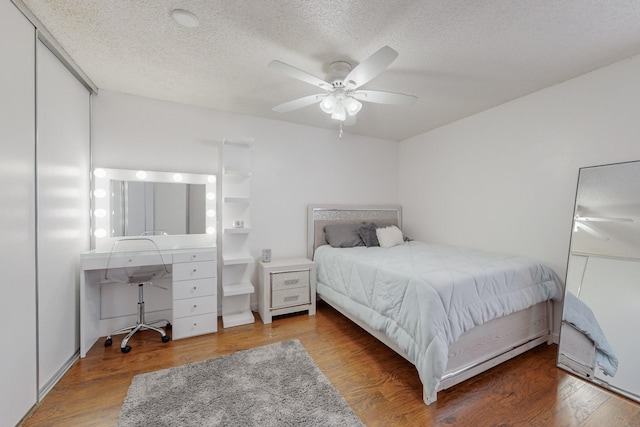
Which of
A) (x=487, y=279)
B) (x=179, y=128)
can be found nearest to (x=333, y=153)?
(x=179, y=128)

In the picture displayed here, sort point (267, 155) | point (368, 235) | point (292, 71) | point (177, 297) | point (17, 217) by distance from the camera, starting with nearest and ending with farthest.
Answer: point (17, 217)
point (292, 71)
point (177, 297)
point (267, 155)
point (368, 235)

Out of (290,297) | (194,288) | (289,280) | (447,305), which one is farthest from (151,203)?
(447,305)

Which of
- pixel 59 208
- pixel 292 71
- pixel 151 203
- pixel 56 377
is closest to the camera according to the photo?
pixel 292 71

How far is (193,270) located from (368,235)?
7.11 feet

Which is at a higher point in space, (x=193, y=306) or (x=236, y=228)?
(x=236, y=228)

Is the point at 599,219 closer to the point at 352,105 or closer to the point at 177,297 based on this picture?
the point at 352,105

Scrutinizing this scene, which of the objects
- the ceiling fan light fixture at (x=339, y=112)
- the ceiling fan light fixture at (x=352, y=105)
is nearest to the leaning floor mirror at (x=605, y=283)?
the ceiling fan light fixture at (x=352, y=105)

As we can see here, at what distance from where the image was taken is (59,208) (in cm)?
200

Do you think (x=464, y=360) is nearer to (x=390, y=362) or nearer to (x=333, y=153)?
(x=390, y=362)

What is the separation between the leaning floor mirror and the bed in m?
0.24

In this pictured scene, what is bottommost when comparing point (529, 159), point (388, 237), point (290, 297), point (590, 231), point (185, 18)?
point (290, 297)

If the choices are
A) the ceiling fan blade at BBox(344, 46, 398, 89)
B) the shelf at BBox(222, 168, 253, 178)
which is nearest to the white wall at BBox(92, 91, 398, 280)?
the shelf at BBox(222, 168, 253, 178)

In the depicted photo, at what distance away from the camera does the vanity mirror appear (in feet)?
8.51

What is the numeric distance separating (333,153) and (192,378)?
10.1ft
